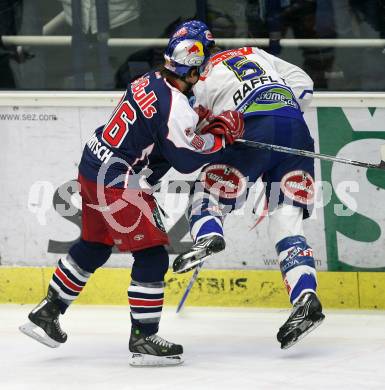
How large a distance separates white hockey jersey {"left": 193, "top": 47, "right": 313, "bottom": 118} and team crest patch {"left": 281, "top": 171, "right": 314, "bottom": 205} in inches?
9.2

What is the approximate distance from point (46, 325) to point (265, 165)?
3.43 ft

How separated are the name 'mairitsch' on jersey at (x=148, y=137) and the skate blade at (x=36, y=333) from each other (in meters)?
0.63

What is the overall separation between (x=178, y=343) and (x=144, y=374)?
1.86ft

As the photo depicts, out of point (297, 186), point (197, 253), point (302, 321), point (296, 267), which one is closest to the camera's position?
point (197, 253)

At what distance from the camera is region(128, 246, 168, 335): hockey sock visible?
4.32 m

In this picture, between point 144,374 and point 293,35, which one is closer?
point 144,374

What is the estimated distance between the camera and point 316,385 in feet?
13.1

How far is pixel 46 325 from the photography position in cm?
456

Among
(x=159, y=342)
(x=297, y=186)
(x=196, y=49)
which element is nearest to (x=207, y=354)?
(x=159, y=342)

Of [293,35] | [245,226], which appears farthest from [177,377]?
[293,35]

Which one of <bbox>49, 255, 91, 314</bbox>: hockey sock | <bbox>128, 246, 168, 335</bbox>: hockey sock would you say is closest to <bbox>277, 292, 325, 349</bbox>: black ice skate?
<bbox>128, 246, 168, 335</bbox>: hockey sock

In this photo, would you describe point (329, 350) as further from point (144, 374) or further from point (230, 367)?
point (144, 374)

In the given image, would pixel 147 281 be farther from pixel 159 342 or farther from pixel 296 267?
pixel 296 267

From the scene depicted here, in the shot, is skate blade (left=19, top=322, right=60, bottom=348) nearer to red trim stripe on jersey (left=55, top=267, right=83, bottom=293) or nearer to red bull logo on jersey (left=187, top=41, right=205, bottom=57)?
red trim stripe on jersey (left=55, top=267, right=83, bottom=293)
